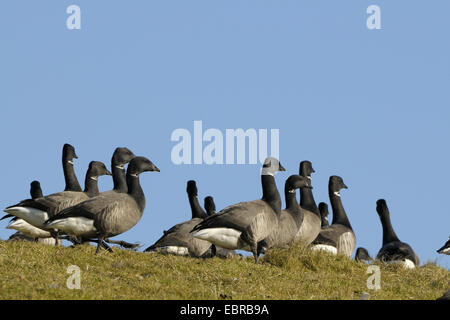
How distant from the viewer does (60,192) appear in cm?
2375

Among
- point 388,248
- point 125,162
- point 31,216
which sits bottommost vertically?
point 388,248

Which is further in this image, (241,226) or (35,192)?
(35,192)

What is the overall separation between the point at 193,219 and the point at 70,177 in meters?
4.37

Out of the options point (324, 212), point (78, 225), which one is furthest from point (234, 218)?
point (324, 212)

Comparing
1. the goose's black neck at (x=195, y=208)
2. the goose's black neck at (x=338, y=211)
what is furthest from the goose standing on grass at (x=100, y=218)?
the goose's black neck at (x=338, y=211)

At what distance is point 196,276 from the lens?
1750 cm

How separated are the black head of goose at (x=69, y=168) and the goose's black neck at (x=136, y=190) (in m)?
4.10

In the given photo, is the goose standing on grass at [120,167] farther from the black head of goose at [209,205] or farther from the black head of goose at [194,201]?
the black head of goose at [209,205]

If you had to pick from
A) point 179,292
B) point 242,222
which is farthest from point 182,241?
point 179,292

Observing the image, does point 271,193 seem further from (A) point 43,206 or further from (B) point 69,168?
(B) point 69,168

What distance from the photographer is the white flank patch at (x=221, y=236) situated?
68.0 ft

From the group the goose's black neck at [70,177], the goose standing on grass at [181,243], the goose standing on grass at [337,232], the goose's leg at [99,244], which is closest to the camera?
the goose's leg at [99,244]
